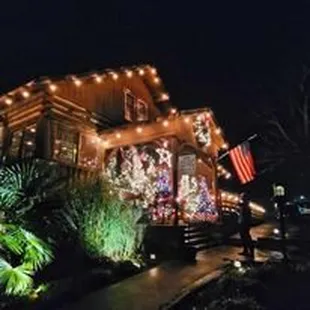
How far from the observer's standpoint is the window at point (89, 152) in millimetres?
15478

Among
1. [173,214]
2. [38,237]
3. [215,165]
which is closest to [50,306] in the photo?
[38,237]

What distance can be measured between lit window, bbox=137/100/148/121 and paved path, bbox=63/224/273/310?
9317 millimetres

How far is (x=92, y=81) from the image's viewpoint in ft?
53.1

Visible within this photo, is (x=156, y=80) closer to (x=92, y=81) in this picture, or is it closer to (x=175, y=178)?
(x=92, y=81)

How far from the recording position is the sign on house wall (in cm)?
1641

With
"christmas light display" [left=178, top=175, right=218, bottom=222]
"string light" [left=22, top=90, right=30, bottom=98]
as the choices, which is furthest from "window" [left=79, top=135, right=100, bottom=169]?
"christmas light display" [left=178, top=175, right=218, bottom=222]

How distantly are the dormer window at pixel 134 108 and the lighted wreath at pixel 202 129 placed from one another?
3449 mm

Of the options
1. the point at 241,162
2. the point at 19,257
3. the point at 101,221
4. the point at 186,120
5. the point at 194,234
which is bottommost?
the point at 194,234

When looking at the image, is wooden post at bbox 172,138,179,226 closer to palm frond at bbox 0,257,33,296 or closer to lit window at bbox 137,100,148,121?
lit window at bbox 137,100,148,121

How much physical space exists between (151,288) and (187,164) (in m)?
8.75

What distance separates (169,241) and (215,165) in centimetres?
650

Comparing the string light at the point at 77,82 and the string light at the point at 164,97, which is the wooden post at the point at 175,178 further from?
the string light at the point at 164,97

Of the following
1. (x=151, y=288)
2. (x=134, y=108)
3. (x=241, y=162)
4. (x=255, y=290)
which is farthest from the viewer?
(x=134, y=108)

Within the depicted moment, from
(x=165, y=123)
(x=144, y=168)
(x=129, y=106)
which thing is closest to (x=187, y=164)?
(x=144, y=168)
